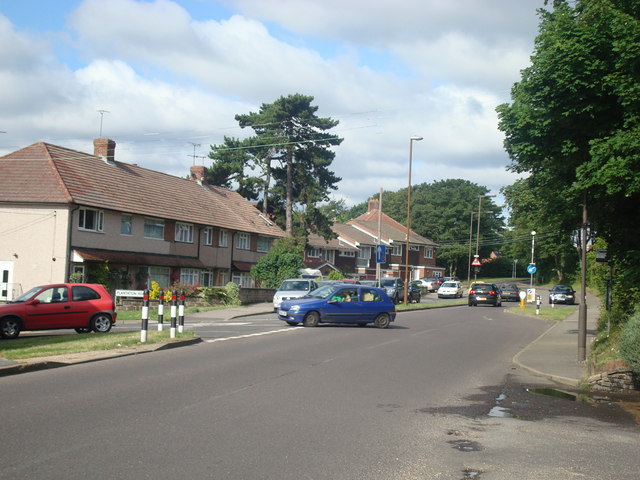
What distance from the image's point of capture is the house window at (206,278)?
4806 cm

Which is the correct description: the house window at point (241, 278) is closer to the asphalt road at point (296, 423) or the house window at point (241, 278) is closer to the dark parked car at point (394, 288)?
the dark parked car at point (394, 288)

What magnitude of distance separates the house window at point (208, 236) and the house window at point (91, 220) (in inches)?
415

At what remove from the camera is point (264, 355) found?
51.4ft

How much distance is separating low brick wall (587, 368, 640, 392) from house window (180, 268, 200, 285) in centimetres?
3465

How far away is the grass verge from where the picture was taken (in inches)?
553

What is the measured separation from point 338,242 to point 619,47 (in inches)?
2558

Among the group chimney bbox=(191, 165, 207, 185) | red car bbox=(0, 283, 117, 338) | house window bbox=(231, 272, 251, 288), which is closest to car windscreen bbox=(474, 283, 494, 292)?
house window bbox=(231, 272, 251, 288)

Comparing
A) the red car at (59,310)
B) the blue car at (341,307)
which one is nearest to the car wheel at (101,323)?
the red car at (59,310)

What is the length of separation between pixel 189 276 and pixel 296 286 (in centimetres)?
1493

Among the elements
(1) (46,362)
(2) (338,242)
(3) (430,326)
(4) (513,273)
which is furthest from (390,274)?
(1) (46,362)

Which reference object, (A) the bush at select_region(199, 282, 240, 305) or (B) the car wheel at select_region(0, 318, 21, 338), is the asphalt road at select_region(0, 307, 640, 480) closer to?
(B) the car wheel at select_region(0, 318, 21, 338)

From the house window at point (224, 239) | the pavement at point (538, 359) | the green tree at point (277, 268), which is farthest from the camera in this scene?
the house window at point (224, 239)

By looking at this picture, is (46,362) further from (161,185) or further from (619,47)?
(161,185)

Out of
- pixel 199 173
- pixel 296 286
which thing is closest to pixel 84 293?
pixel 296 286
